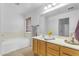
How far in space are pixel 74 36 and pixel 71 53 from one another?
266 mm

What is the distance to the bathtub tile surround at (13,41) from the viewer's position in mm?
1592

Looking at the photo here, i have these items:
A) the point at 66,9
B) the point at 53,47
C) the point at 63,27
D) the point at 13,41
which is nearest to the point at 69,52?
the point at 53,47

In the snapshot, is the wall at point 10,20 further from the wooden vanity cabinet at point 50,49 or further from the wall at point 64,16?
the wall at point 64,16

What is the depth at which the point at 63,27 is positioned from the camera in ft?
5.40

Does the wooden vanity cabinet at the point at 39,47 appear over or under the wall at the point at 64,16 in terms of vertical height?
under

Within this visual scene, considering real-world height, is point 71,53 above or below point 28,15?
below

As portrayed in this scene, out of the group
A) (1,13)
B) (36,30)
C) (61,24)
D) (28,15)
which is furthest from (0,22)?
(61,24)

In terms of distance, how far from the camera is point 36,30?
1.67 meters

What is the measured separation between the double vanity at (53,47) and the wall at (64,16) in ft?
0.50

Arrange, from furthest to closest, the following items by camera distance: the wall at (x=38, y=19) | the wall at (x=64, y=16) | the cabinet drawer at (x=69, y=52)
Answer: the wall at (x=38, y=19) < the wall at (x=64, y=16) < the cabinet drawer at (x=69, y=52)

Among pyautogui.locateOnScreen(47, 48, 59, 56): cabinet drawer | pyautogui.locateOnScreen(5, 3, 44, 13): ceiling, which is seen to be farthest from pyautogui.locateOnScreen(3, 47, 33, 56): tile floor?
pyautogui.locateOnScreen(5, 3, 44, 13): ceiling

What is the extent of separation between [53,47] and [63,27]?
36 centimetres

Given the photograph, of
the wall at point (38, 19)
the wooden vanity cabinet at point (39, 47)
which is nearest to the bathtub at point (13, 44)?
the wooden vanity cabinet at point (39, 47)

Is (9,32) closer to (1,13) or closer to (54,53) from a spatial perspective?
(1,13)
